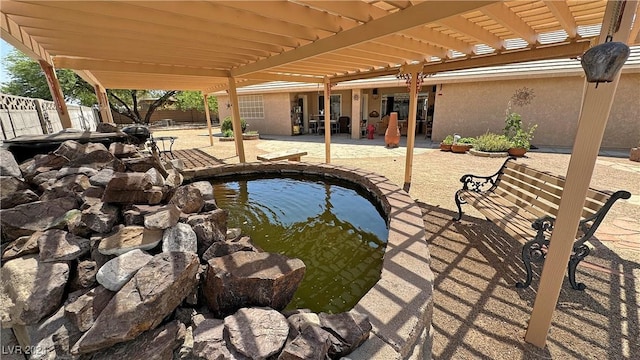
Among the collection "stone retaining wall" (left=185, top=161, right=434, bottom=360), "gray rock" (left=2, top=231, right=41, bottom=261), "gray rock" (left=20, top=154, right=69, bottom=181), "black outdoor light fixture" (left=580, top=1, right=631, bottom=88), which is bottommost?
"stone retaining wall" (left=185, top=161, right=434, bottom=360)

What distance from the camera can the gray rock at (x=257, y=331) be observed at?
127 cm

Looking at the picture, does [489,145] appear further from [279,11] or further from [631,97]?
[279,11]

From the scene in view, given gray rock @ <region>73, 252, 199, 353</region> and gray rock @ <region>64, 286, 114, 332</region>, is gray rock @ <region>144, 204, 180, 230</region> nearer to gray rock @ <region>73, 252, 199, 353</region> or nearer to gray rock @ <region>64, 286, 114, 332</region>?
gray rock @ <region>73, 252, 199, 353</region>

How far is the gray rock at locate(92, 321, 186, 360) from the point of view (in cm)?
125

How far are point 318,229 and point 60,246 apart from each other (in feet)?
8.48

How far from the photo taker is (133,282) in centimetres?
142

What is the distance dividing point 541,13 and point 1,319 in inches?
189

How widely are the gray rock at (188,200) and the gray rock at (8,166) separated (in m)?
1.21

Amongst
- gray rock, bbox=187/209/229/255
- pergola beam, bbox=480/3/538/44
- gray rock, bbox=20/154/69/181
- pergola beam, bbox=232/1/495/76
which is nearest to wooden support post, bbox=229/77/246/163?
pergola beam, bbox=232/1/495/76

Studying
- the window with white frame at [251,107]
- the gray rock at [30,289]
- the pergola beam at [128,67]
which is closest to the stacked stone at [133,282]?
the gray rock at [30,289]

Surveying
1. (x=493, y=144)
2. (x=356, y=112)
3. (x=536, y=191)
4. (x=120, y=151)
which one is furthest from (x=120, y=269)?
(x=356, y=112)

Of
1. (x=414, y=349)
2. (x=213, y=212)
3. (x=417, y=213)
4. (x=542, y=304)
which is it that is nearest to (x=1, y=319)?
(x=213, y=212)

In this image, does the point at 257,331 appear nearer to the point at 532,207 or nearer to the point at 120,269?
the point at 120,269

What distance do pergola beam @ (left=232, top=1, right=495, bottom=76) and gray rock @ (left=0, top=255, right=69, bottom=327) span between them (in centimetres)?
311
